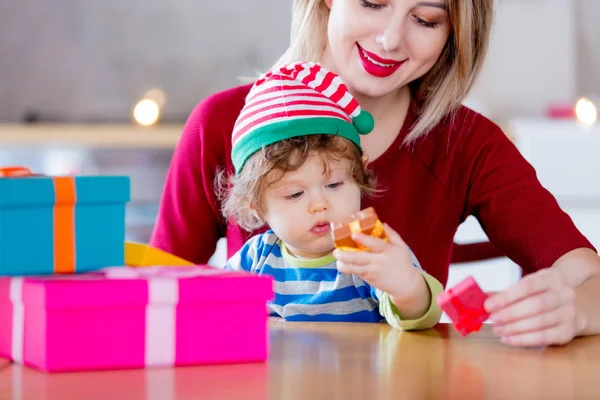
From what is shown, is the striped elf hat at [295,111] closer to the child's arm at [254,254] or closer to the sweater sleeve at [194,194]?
the child's arm at [254,254]

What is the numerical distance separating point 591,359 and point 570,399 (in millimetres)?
216

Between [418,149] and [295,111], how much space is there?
15.6 inches

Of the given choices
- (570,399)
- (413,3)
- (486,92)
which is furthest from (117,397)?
(486,92)

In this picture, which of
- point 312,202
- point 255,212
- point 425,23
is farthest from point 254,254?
point 425,23

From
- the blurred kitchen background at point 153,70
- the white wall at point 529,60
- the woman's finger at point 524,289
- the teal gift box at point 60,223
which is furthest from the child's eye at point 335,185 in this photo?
the white wall at point 529,60

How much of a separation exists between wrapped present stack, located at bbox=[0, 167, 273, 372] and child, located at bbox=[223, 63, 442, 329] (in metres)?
0.37

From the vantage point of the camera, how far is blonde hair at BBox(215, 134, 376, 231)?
53.5 inches

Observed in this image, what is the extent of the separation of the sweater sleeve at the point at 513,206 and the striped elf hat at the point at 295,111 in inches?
11.9

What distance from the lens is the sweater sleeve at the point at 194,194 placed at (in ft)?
5.74

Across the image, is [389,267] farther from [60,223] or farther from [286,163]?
[60,223]

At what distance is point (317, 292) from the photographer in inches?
55.8

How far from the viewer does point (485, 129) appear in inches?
66.6

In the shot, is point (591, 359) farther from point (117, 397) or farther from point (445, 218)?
point (445, 218)

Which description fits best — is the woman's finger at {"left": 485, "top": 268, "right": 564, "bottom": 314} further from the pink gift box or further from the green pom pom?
the green pom pom
